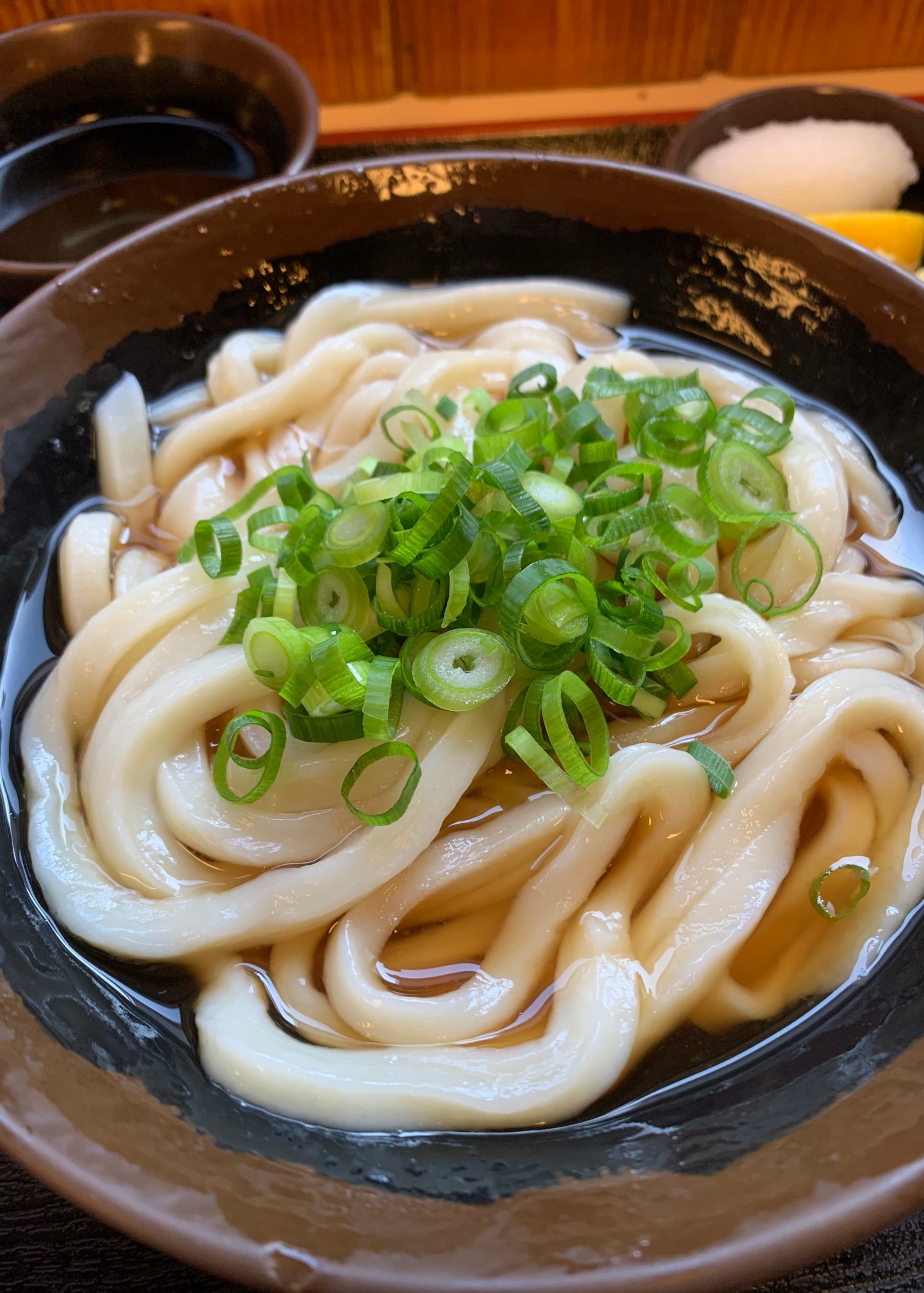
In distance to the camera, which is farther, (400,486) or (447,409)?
(447,409)

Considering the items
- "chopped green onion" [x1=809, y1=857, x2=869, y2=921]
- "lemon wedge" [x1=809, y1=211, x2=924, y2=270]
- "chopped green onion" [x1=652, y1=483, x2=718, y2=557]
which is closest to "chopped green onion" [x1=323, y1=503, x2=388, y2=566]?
"chopped green onion" [x1=652, y1=483, x2=718, y2=557]

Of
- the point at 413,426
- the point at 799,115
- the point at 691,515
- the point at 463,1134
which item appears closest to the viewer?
the point at 463,1134

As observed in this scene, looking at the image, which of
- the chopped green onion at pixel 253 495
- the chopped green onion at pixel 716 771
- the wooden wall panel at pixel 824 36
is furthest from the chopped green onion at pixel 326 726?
the wooden wall panel at pixel 824 36

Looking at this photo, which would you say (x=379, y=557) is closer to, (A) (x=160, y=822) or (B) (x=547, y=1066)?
(A) (x=160, y=822)

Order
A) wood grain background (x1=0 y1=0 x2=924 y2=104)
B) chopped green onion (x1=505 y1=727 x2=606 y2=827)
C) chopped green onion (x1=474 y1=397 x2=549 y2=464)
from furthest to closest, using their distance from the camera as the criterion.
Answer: wood grain background (x1=0 y1=0 x2=924 y2=104), chopped green onion (x1=474 y1=397 x2=549 y2=464), chopped green onion (x1=505 y1=727 x2=606 y2=827)

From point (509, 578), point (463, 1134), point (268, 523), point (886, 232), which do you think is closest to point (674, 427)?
point (509, 578)

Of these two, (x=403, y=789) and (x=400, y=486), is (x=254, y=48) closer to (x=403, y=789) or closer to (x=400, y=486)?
(x=400, y=486)

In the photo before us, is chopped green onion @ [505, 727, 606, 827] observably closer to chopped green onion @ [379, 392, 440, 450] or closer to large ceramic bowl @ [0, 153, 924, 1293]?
large ceramic bowl @ [0, 153, 924, 1293]

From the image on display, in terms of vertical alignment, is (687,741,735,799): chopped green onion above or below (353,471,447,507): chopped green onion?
below
